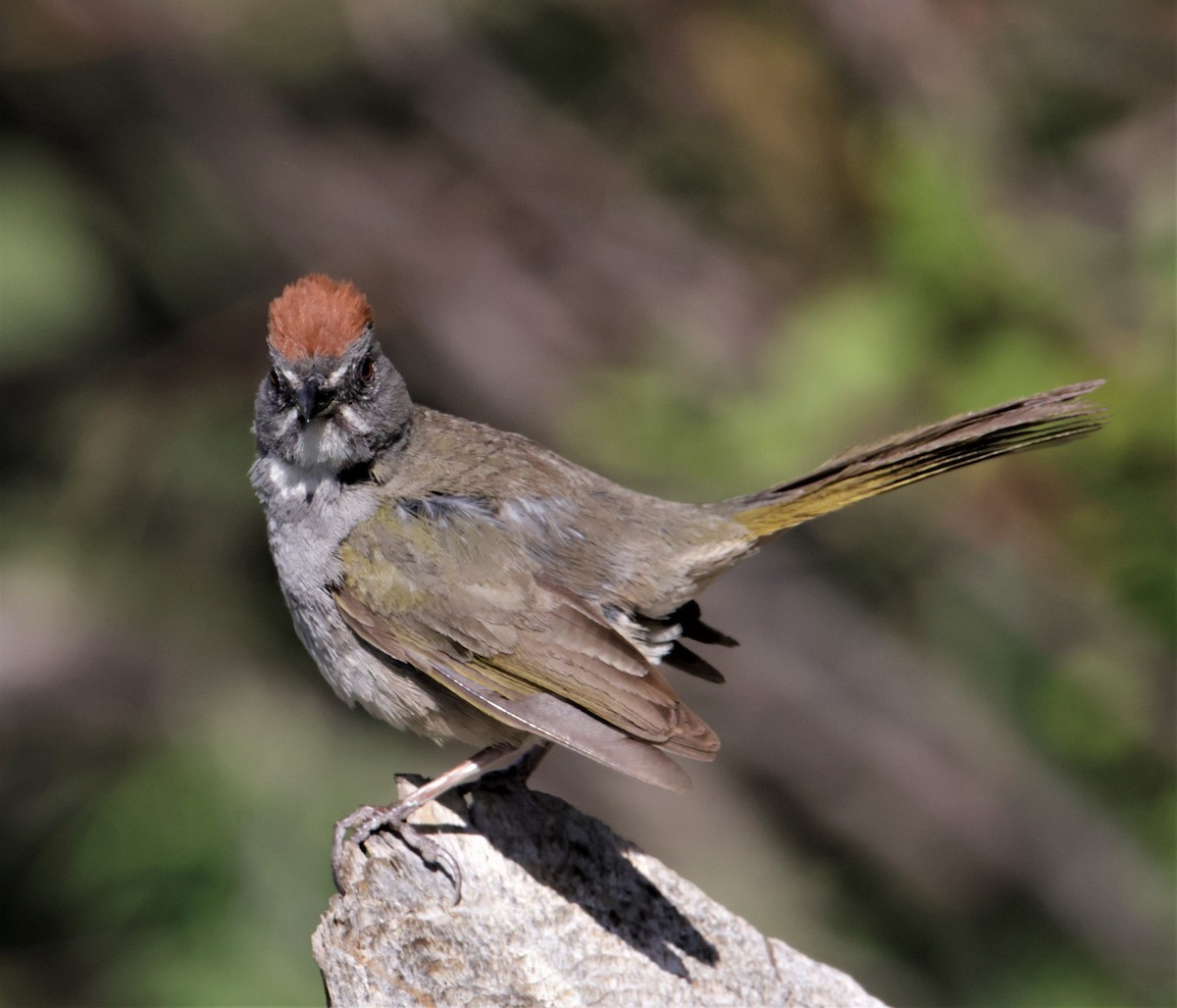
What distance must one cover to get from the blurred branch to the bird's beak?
1.22 m

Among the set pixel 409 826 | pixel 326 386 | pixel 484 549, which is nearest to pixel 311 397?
pixel 326 386

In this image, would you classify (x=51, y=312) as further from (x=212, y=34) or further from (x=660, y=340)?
(x=660, y=340)

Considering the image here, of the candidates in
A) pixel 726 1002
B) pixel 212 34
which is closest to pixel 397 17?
pixel 212 34

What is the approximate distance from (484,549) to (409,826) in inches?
34.7

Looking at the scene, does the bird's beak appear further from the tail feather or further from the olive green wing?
the tail feather

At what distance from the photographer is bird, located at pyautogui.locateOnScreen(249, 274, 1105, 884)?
4.11 m

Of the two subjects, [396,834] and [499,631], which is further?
[499,631]

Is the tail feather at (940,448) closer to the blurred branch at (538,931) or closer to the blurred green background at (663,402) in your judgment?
the blurred green background at (663,402)

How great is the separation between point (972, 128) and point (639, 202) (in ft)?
7.08

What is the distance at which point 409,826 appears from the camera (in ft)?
13.0

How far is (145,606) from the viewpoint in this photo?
757 cm

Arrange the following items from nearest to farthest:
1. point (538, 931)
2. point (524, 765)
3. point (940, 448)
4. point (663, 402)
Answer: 1. point (538, 931)
2. point (940, 448)
3. point (524, 765)
4. point (663, 402)

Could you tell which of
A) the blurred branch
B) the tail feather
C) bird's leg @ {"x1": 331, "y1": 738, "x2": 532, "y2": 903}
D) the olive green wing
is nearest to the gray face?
the olive green wing

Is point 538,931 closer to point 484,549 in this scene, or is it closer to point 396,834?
point 396,834
